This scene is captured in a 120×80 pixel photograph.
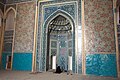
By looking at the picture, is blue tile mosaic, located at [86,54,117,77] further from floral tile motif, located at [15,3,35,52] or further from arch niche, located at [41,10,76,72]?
floral tile motif, located at [15,3,35,52]

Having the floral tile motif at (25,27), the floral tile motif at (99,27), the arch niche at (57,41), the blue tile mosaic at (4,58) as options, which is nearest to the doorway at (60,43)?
the arch niche at (57,41)

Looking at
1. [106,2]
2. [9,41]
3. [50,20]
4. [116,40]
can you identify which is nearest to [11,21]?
[9,41]

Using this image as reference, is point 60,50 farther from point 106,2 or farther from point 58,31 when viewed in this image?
point 106,2

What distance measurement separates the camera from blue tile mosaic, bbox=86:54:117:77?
5.12 meters

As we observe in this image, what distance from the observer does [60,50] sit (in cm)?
700

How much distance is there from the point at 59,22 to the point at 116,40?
9.93 ft

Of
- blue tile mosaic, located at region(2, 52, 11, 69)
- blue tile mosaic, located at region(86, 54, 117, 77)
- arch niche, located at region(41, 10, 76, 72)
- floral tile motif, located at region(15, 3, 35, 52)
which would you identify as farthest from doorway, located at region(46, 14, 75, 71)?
blue tile mosaic, located at region(2, 52, 11, 69)

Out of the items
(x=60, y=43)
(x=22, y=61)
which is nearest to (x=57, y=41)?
(x=60, y=43)

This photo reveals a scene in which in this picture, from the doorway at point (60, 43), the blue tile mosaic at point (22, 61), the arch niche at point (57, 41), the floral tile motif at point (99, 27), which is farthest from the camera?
the doorway at point (60, 43)

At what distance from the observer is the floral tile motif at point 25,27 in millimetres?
6387

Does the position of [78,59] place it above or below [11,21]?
below

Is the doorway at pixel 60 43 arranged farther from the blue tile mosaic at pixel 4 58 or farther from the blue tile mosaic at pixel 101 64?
the blue tile mosaic at pixel 4 58

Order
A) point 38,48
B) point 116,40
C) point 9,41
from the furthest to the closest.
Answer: point 9,41, point 38,48, point 116,40

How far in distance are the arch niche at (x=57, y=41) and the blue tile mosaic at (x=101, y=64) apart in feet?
4.51
